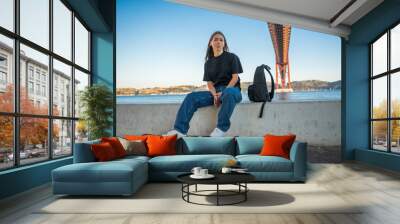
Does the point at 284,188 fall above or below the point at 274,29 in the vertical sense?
below

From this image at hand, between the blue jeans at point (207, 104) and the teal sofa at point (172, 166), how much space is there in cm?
139

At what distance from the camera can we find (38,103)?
5770 millimetres

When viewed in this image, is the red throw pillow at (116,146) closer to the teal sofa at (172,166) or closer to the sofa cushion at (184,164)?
the teal sofa at (172,166)

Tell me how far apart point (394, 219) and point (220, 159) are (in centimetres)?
277

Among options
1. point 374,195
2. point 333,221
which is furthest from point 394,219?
point 374,195

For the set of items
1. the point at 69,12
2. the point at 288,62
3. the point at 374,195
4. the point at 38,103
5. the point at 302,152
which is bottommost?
the point at 374,195

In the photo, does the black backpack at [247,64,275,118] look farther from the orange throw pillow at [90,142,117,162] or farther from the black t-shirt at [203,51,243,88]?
the orange throw pillow at [90,142,117,162]

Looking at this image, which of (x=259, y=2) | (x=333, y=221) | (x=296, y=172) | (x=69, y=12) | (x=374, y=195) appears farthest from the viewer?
(x=259, y=2)

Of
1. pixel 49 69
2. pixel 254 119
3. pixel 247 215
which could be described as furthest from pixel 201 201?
pixel 254 119

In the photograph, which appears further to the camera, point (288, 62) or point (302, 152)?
point (288, 62)

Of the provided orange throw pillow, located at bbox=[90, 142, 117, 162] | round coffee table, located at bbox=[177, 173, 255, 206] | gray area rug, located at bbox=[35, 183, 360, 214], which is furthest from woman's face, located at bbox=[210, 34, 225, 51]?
round coffee table, located at bbox=[177, 173, 255, 206]

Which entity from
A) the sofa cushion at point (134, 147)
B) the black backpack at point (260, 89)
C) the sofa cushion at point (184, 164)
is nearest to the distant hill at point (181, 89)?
the black backpack at point (260, 89)

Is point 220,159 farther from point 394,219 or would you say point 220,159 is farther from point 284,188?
point 394,219

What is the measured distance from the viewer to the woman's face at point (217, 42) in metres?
8.64
